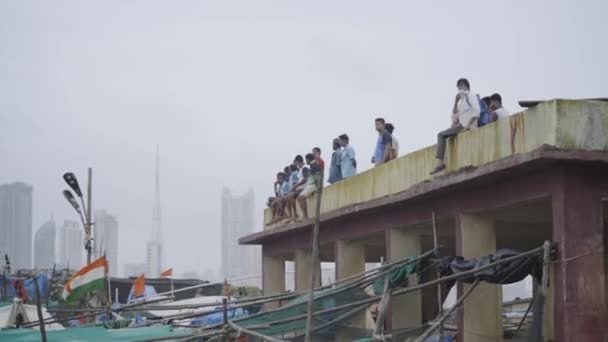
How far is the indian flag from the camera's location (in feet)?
56.7

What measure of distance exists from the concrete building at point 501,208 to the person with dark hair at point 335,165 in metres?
0.36

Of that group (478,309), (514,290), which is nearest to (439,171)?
(478,309)

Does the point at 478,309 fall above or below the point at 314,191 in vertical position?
below

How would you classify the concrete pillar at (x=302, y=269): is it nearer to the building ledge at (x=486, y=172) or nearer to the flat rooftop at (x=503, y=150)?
the building ledge at (x=486, y=172)

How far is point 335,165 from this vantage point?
53.4 feet

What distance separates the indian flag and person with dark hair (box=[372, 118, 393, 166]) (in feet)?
20.1

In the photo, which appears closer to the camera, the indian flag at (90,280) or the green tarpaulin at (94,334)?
the green tarpaulin at (94,334)

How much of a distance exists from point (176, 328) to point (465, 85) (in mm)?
6027

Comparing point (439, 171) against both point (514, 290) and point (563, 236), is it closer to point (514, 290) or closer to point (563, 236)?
point (563, 236)

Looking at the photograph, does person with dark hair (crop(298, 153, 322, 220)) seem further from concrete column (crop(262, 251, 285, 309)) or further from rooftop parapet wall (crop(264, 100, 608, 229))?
concrete column (crop(262, 251, 285, 309))

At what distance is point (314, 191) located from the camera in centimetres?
1619

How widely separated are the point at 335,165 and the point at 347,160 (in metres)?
0.50

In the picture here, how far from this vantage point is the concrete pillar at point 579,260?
30.6ft

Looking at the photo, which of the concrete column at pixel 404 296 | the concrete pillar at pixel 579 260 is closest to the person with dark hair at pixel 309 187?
the concrete column at pixel 404 296
